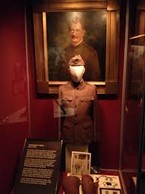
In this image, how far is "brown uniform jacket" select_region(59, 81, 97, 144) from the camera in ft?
7.64

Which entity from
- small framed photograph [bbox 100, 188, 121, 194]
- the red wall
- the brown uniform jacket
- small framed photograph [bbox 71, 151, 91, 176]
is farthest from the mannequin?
small framed photograph [bbox 100, 188, 121, 194]

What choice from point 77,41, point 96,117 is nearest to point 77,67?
point 77,41

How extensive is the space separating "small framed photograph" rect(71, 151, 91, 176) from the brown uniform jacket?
0.15 meters

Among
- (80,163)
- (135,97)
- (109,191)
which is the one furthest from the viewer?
(80,163)

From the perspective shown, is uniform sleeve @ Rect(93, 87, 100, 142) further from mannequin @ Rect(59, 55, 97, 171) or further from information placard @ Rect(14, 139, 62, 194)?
information placard @ Rect(14, 139, 62, 194)

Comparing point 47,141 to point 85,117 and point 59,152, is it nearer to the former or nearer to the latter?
point 59,152

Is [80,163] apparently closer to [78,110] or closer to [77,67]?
[78,110]

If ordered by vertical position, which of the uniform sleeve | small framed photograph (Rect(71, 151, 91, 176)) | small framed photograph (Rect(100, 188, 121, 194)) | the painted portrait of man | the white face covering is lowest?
small framed photograph (Rect(100, 188, 121, 194))

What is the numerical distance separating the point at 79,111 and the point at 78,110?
0.5 inches

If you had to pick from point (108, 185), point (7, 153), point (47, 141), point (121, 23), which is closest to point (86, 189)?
point (108, 185)

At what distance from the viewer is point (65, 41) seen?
8.08 ft

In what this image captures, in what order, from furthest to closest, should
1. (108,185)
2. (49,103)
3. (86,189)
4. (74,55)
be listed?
(49,103) < (74,55) < (108,185) < (86,189)

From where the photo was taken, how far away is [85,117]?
2348 millimetres

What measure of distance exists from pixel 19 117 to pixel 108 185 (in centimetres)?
105
